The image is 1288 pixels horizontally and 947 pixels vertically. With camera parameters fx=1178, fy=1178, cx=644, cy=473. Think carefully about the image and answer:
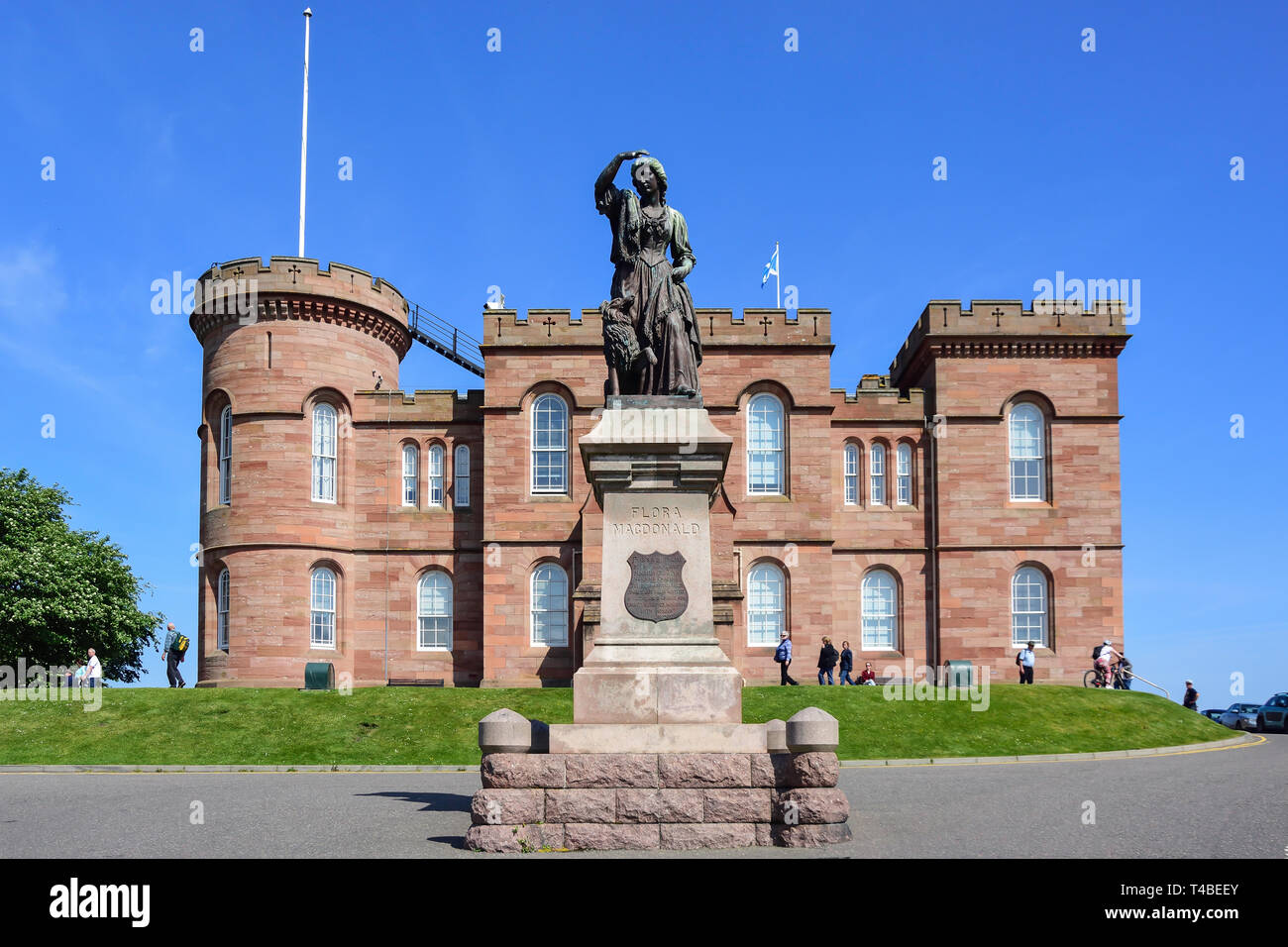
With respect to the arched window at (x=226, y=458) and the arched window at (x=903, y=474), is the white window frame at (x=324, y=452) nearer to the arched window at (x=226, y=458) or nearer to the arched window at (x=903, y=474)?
the arched window at (x=226, y=458)

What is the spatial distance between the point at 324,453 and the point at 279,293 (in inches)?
194

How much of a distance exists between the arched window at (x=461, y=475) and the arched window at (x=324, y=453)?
12.1ft

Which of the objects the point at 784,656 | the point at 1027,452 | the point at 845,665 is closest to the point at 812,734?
the point at 784,656

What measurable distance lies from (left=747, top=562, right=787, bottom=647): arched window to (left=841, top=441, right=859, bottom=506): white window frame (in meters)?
3.79

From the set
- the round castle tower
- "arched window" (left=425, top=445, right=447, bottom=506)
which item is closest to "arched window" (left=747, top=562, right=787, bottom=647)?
"arched window" (left=425, top=445, right=447, bottom=506)

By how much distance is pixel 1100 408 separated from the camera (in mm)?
36250

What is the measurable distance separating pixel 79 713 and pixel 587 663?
18.0 meters

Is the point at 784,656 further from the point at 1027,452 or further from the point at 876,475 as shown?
the point at 1027,452

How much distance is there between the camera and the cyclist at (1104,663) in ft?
108

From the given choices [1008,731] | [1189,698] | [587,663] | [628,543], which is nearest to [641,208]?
[628,543]

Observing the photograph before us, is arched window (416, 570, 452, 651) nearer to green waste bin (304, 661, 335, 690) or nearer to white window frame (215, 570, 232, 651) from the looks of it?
green waste bin (304, 661, 335, 690)

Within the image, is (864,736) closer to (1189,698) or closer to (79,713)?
(79,713)

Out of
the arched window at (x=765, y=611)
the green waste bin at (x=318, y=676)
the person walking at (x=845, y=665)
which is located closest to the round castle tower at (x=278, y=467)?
the green waste bin at (x=318, y=676)

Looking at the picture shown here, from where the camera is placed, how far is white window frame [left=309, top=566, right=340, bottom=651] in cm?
3515
